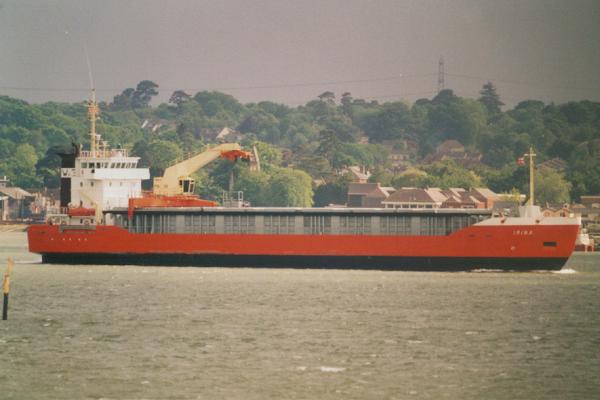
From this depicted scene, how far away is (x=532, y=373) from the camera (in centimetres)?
3547

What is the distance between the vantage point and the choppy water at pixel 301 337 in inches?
1319

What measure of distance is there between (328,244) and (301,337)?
25.1m

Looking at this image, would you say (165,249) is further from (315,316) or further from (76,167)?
(315,316)

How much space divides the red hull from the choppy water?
150 centimetres

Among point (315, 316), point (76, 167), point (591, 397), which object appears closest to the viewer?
point (591, 397)

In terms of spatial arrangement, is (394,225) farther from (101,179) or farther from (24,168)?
(24,168)

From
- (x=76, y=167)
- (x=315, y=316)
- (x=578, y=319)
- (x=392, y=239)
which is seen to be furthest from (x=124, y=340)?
(x=76, y=167)

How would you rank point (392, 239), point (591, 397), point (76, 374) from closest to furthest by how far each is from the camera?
1. point (591, 397)
2. point (76, 374)
3. point (392, 239)

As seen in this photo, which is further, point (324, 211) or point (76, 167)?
point (76, 167)

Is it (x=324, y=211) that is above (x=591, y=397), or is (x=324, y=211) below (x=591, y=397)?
above

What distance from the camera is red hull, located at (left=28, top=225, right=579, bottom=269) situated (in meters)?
63.9

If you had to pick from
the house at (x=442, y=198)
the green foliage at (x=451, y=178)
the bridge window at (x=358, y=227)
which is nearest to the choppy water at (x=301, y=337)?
the bridge window at (x=358, y=227)

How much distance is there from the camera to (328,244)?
6669 cm

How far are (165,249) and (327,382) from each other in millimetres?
35128
